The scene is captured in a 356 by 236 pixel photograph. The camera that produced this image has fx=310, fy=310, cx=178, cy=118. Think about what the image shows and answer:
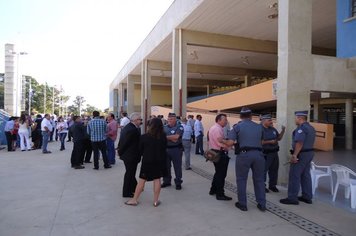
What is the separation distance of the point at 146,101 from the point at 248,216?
20.8m

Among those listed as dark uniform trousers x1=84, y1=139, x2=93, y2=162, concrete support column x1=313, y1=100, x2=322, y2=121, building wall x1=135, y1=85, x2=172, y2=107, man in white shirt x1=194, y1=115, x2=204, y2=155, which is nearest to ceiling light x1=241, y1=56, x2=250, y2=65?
concrete support column x1=313, y1=100, x2=322, y2=121

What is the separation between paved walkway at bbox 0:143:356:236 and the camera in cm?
424

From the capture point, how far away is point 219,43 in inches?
670

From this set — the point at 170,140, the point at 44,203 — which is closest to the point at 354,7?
the point at 170,140

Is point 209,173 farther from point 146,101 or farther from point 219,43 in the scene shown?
point 146,101

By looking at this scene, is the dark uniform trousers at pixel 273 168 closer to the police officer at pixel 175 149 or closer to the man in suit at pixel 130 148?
the police officer at pixel 175 149

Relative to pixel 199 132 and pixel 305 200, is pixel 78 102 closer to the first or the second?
pixel 199 132

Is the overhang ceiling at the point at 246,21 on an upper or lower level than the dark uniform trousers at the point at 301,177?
upper

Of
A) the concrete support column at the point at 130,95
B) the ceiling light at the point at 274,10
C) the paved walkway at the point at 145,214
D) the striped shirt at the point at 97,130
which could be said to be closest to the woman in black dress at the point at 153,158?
the paved walkway at the point at 145,214

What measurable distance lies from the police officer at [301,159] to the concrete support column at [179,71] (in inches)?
435

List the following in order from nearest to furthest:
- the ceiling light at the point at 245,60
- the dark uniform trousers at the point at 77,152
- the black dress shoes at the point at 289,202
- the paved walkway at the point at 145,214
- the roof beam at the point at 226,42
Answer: the paved walkway at the point at 145,214 → the black dress shoes at the point at 289,202 → the dark uniform trousers at the point at 77,152 → the roof beam at the point at 226,42 → the ceiling light at the point at 245,60

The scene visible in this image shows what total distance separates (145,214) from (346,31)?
27.3 feet

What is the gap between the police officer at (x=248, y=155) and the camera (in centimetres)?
508

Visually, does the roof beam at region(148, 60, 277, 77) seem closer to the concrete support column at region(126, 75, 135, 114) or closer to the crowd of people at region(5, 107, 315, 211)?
the concrete support column at region(126, 75, 135, 114)
